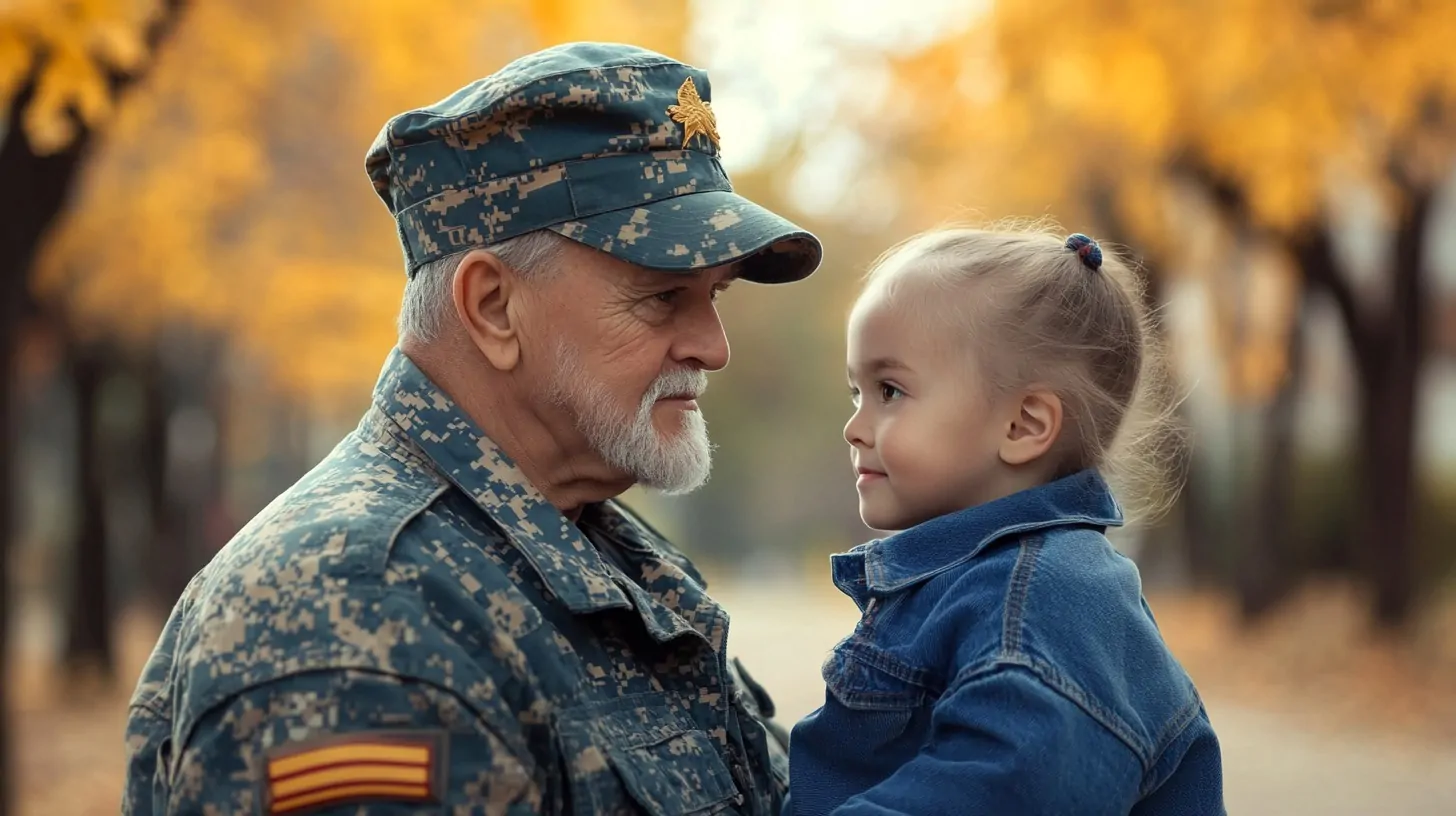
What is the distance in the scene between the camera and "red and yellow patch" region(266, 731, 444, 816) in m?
2.01

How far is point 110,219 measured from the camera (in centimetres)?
1098

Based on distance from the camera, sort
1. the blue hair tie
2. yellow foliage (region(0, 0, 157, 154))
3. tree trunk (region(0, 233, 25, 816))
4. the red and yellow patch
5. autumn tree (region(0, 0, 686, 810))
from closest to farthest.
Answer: the red and yellow patch → the blue hair tie → yellow foliage (region(0, 0, 157, 154)) → autumn tree (region(0, 0, 686, 810)) → tree trunk (region(0, 233, 25, 816))

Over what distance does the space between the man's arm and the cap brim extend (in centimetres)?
88

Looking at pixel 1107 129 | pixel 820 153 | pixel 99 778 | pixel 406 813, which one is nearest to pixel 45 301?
pixel 99 778

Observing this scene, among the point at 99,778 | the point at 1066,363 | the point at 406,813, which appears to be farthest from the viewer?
the point at 99,778

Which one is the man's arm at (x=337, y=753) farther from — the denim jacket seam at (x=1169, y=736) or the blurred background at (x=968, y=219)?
the blurred background at (x=968, y=219)

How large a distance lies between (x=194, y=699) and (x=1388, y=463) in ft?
41.4

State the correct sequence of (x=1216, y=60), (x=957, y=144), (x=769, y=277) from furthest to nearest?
1. (x=957, y=144)
2. (x=1216, y=60)
3. (x=769, y=277)

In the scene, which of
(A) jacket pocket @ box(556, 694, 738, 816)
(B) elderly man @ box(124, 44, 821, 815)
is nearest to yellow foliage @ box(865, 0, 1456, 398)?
(B) elderly man @ box(124, 44, 821, 815)

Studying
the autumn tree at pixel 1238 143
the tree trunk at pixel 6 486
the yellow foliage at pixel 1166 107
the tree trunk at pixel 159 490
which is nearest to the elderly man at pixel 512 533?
the tree trunk at pixel 6 486

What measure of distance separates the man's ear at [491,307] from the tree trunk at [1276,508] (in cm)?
1413

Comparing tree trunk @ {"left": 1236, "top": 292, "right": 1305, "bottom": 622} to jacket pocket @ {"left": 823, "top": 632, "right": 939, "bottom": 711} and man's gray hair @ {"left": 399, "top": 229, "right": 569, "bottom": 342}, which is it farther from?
man's gray hair @ {"left": 399, "top": 229, "right": 569, "bottom": 342}

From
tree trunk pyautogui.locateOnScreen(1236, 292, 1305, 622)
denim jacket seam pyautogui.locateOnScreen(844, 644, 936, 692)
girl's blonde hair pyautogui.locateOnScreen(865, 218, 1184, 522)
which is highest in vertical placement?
girl's blonde hair pyautogui.locateOnScreen(865, 218, 1184, 522)

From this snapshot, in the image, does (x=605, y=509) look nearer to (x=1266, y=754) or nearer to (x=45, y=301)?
(x=1266, y=754)
